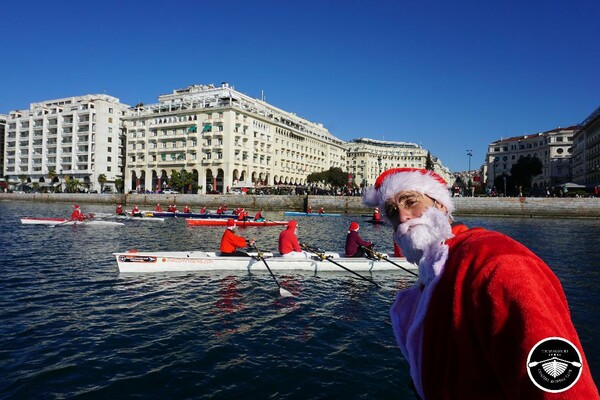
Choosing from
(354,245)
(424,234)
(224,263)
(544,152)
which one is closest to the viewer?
(424,234)

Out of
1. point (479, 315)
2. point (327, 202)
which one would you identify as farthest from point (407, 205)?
point (327, 202)

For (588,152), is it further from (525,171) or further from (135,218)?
(135,218)

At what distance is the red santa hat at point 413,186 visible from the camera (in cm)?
251

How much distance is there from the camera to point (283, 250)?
1656 cm

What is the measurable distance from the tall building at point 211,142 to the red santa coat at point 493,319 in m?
78.5

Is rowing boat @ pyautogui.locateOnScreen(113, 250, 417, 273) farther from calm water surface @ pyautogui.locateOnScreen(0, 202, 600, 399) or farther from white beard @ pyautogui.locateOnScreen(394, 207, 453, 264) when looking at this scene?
white beard @ pyautogui.locateOnScreen(394, 207, 453, 264)

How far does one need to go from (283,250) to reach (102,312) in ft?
24.6

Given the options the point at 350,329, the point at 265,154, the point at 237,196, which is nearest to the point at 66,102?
the point at 265,154

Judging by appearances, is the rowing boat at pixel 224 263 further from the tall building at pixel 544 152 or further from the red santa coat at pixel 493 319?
the tall building at pixel 544 152

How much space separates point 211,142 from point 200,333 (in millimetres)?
83560

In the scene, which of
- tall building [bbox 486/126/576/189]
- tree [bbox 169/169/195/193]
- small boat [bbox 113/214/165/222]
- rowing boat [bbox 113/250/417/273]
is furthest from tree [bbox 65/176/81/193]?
tall building [bbox 486/126/576/189]

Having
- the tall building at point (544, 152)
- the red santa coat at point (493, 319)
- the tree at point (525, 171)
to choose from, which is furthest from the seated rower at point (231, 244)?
the tall building at point (544, 152)

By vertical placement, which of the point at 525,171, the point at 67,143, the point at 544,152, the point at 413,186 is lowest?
the point at 413,186

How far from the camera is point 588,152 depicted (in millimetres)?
87750
